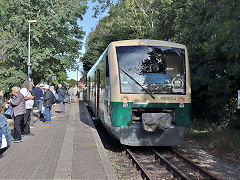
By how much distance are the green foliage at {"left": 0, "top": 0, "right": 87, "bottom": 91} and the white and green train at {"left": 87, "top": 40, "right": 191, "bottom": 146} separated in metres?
16.0

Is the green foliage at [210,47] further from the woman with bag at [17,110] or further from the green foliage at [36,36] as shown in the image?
the green foliage at [36,36]

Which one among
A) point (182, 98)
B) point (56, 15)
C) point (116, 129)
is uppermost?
point (56, 15)

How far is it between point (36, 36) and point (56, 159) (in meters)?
18.5

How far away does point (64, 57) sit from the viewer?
2819 centimetres

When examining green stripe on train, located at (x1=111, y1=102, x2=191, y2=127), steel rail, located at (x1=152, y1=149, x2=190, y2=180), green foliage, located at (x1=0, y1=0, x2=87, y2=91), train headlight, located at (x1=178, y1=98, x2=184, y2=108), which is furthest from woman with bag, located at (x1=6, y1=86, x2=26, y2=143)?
green foliage, located at (x1=0, y1=0, x2=87, y2=91)

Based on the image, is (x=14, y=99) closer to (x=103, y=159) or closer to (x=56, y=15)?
(x=103, y=159)

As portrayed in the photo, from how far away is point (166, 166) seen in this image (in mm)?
6688

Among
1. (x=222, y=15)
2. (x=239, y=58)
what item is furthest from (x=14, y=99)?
(x=239, y=58)

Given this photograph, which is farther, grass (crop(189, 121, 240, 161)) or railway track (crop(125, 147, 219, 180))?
grass (crop(189, 121, 240, 161))

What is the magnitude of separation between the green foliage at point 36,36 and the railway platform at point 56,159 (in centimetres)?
1517

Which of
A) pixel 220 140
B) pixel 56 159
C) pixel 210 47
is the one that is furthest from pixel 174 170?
pixel 210 47

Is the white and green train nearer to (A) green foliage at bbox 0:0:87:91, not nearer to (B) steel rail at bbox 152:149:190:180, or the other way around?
(B) steel rail at bbox 152:149:190:180

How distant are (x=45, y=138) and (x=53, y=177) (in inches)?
160

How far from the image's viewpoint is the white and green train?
24.7 ft
